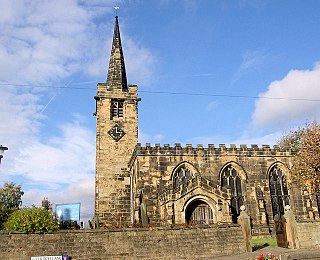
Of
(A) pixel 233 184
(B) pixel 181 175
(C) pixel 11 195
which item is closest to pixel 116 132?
(B) pixel 181 175

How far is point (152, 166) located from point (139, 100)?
992cm

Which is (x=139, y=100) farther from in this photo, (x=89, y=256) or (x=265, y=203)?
(x=89, y=256)

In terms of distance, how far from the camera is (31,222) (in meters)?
16.7

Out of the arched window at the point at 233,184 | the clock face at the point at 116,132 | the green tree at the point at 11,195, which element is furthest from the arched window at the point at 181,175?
the green tree at the point at 11,195

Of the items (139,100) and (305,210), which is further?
(139,100)

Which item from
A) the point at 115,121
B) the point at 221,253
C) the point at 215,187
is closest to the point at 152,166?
the point at 215,187

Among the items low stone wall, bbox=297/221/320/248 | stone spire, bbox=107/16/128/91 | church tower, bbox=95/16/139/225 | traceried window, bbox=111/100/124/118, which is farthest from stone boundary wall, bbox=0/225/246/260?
stone spire, bbox=107/16/128/91

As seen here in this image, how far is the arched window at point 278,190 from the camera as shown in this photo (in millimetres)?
29547

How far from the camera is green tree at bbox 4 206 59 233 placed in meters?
16.6

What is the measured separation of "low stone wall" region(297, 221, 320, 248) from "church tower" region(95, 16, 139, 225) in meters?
15.6

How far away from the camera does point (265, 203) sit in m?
29.1

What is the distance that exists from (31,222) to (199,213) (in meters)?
12.1

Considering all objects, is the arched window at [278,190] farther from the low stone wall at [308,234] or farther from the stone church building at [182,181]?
the low stone wall at [308,234]

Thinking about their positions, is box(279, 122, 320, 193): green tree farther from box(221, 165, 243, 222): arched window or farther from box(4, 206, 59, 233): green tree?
box(4, 206, 59, 233): green tree
